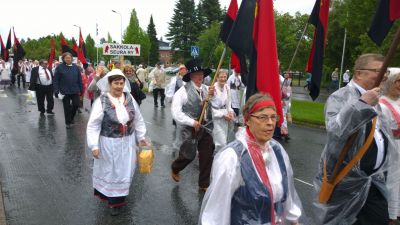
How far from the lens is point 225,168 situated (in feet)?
8.80

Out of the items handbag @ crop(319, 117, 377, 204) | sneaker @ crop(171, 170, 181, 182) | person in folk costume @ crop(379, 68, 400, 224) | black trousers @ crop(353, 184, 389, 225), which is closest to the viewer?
handbag @ crop(319, 117, 377, 204)

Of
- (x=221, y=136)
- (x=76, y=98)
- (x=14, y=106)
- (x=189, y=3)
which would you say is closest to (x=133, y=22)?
(x=189, y=3)

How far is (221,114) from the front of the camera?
6918mm

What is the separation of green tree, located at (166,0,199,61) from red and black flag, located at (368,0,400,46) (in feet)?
259

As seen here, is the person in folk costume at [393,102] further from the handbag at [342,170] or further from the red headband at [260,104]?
the red headband at [260,104]

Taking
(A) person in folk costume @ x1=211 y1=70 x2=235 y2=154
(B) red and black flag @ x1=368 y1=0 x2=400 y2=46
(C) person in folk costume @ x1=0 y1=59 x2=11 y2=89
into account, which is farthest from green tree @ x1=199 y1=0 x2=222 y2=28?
(B) red and black flag @ x1=368 y1=0 x2=400 y2=46

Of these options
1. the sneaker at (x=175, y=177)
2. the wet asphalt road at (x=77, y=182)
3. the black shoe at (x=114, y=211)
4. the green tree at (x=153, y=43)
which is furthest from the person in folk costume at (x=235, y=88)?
the green tree at (x=153, y=43)

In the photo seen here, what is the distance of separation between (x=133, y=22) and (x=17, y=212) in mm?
71623

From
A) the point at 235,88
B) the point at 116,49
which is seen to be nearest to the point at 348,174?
the point at 235,88

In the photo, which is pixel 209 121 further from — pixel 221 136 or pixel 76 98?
pixel 76 98

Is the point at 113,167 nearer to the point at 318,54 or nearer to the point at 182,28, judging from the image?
the point at 318,54

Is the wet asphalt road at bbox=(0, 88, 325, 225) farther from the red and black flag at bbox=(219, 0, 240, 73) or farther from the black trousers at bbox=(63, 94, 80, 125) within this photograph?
the red and black flag at bbox=(219, 0, 240, 73)

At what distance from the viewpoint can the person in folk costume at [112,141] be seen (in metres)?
5.36

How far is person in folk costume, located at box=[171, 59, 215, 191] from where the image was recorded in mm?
6293
